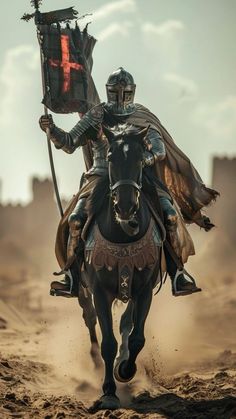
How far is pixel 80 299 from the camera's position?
1609 centimetres

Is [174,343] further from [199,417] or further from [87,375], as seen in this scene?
[199,417]

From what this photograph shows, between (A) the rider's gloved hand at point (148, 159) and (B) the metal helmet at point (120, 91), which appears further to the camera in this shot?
(B) the metal helmet at point (120, 91)

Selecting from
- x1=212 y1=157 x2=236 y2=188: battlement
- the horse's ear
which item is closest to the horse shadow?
the horse's ear

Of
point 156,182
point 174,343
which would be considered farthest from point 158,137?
point 174,343

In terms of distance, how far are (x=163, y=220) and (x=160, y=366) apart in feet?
12.4

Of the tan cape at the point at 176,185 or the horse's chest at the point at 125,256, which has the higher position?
the tan cape at the point at 176,185

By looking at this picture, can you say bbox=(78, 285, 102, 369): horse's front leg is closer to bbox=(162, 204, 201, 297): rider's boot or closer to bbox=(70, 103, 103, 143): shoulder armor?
bbox=(162, 204, 201, 297): rider's boot

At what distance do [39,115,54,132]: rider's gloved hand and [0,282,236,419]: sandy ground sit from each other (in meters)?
3.01

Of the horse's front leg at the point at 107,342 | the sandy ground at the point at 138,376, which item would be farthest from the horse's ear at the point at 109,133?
the sandy ground at the point at 138,376

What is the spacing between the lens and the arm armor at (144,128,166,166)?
1308 centimetres

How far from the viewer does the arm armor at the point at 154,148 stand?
42.9ft

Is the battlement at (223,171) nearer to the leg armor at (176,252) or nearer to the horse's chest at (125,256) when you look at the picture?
the leg armor at (176,252)

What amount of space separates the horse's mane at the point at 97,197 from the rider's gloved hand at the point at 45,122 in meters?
1.00

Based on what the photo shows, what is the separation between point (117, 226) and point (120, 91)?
6.10 feet
